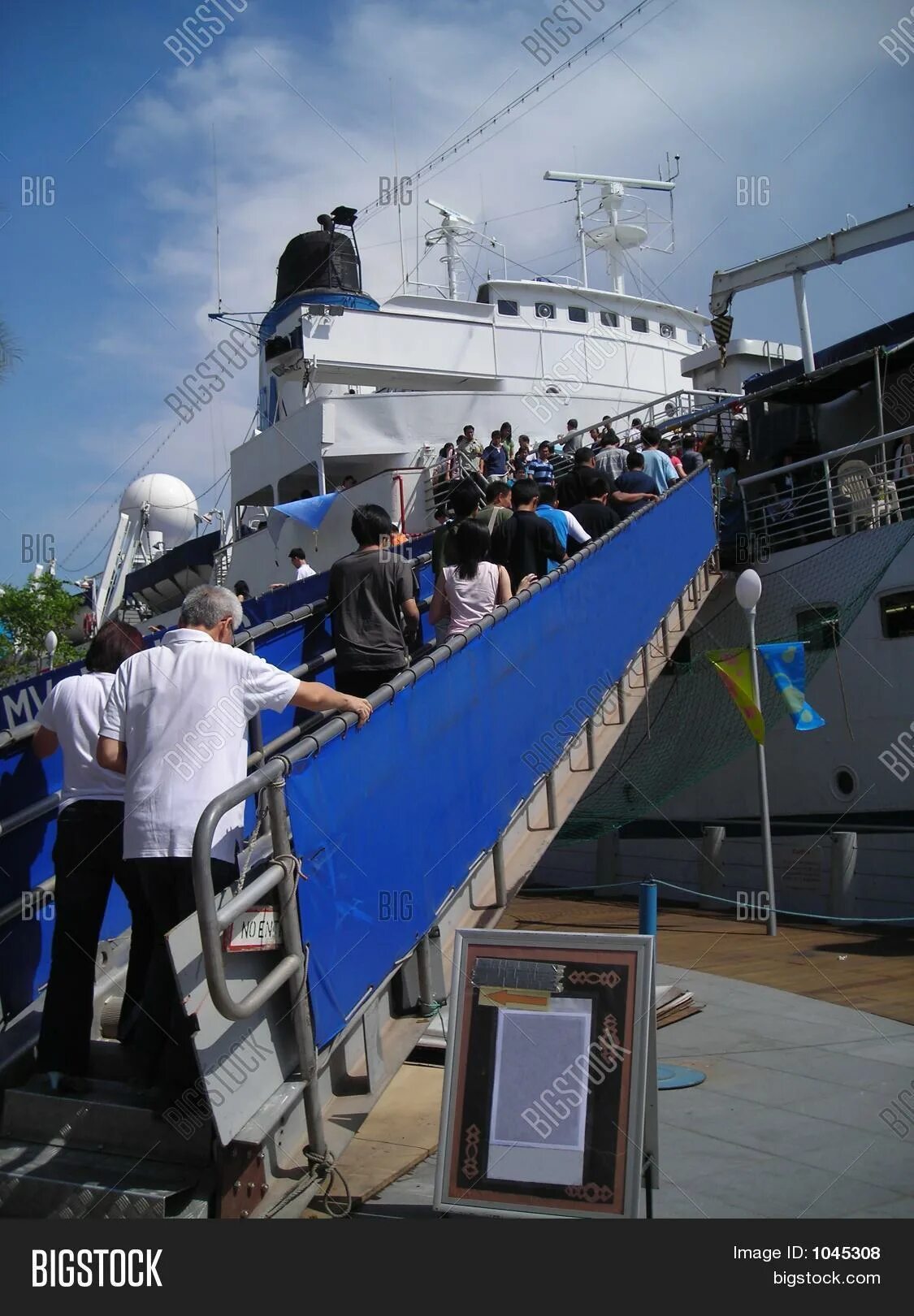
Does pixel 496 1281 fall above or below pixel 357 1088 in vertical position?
below

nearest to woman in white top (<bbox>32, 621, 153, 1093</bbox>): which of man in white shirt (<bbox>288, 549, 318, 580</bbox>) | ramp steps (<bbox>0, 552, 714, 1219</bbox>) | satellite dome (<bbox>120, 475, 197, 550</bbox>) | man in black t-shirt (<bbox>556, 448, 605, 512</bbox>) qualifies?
ramp steps (<bbox>0, 552, 714, 1219</bbox>)

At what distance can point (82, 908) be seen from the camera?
13.0 feet

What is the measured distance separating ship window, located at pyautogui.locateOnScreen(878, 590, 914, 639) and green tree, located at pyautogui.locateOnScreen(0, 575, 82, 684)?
2015cm

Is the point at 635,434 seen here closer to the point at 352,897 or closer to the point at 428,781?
the point at 428,781

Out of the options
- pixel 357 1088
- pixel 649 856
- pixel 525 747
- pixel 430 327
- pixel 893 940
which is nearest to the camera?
pixel 357 1088

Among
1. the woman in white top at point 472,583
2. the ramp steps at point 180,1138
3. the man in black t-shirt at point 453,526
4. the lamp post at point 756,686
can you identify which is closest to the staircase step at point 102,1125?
the ramp steps at point 180,1138

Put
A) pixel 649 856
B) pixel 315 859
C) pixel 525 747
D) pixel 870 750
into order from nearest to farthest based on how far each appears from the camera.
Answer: pixel 315 859 < pixel 525 747 < pixel 870 750 < pixel 649 856

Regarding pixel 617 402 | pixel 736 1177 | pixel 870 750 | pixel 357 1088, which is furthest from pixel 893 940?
pixel 617 402

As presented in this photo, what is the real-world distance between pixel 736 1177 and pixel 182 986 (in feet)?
8.44

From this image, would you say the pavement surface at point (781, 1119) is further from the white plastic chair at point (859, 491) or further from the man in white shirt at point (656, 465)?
the white plastic chair at point (859, 491)

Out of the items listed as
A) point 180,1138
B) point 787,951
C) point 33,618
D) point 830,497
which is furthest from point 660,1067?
point 33,618

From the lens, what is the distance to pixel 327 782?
3.79 m

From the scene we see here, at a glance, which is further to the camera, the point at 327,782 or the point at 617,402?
the point at 617,402

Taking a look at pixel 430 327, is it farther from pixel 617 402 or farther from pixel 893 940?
pixel 893 940
